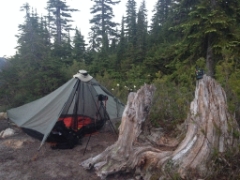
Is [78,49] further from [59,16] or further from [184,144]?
[184,144]

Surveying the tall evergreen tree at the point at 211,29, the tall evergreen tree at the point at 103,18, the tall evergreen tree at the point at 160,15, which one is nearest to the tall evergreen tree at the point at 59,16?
the tall evergreen tree at the point at 103,18

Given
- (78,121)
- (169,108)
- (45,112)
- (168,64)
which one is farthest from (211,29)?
(45,112)

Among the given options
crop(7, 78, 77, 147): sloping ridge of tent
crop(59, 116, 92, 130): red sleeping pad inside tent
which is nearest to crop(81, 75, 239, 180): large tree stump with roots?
crop(7, 78, 77, 147): sloping ridge of tent

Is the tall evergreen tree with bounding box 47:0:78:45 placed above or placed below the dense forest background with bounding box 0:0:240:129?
above

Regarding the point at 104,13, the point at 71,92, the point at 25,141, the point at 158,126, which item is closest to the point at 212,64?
the point at 158,126

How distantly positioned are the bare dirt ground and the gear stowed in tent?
329 millimetres

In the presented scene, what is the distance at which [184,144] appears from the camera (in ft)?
11.8

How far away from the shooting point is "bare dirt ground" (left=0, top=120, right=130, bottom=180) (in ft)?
13.9

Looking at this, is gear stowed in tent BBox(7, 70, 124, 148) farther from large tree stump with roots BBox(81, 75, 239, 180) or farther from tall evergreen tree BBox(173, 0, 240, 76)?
tall evergreen tree BBox(173, 0, 240, 76)

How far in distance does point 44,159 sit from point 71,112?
2119mm

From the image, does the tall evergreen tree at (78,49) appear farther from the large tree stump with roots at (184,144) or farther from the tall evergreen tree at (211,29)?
the large tree stump with roots at (184,144)

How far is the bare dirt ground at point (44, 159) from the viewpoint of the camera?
166 inches

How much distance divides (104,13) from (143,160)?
22551 millimetres

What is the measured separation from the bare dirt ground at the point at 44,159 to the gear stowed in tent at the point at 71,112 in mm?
329
